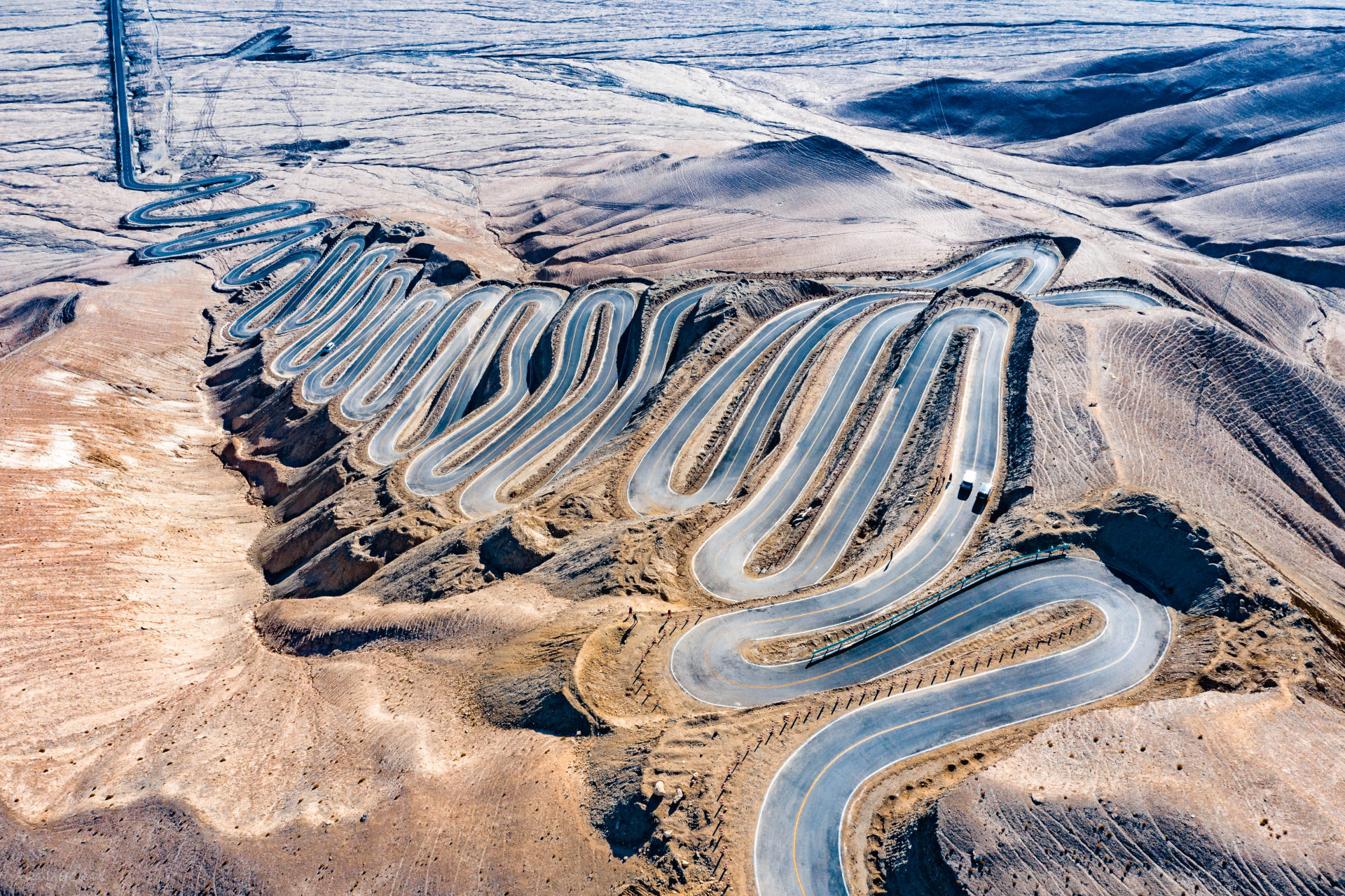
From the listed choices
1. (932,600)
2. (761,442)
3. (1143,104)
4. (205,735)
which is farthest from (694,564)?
(1143,104)

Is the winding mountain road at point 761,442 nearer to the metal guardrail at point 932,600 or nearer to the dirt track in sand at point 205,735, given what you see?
the metal guardrail at point 932,600

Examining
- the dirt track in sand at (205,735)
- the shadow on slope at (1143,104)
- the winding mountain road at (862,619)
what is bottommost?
the dirt track in sand at (205,735)

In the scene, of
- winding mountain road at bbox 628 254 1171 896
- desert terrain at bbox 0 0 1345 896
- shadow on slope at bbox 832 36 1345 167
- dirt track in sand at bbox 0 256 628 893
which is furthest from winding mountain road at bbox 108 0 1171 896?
shadow on slope at bbox 832 36 1345 167

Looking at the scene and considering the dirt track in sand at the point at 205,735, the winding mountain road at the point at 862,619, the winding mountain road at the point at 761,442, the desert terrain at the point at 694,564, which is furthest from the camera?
the winding mountain road at the point at 761,442

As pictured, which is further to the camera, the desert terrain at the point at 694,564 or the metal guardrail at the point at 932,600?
the metal guardrail at the point at 932,600

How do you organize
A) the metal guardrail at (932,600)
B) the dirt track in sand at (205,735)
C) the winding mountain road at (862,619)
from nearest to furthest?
the winding mountain road at (862,619)
the dirt track in sand at (205,735)
the metal guardrail at (932,600)

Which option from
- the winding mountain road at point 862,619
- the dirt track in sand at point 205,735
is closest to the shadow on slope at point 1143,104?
the winding mountain road at point 862,619
